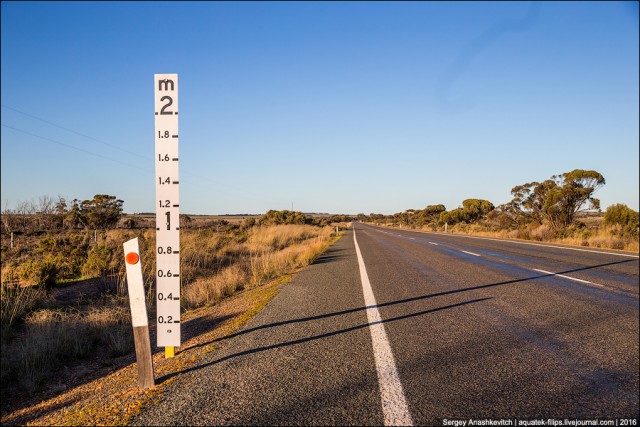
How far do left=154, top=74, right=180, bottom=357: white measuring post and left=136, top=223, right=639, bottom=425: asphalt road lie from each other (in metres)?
0.76

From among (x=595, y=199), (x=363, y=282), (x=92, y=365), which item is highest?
(x=595, y=199)

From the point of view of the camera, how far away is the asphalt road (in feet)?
8.89

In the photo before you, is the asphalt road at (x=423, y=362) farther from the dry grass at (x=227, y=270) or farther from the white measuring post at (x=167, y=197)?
the dry grass at (x=227, y=270)

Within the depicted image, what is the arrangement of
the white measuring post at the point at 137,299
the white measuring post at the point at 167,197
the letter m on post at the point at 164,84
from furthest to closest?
the letter m on post at the point at 164,84, the white measuring post at the point at 167,197, the white measuring post at the point at 137,299

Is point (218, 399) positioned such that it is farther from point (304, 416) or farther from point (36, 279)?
point (36, 279)

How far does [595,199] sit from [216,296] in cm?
2360

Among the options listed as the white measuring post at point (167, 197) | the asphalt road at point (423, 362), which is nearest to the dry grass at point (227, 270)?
the asphalt road at point (423, 362)

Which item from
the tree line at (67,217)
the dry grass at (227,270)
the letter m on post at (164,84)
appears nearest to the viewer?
the letter m on post at (164,84)

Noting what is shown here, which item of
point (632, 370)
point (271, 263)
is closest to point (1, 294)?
point (271, 263)

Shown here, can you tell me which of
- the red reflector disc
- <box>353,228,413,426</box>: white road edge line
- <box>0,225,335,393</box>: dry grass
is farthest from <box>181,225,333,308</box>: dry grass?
the red reflector disc

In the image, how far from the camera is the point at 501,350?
3883mm

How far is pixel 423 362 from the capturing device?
3.58 m

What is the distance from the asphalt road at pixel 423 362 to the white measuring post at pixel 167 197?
76 cm

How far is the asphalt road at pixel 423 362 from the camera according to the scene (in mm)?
2709
